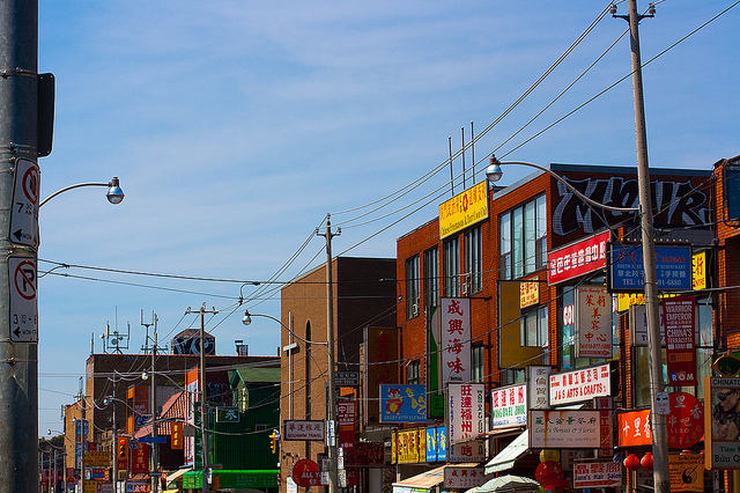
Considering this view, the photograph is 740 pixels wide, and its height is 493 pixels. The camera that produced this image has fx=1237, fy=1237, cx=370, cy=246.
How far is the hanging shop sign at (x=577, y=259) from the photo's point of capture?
3175 cm

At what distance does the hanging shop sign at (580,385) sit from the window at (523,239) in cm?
496

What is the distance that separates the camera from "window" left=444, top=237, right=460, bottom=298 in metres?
46.6

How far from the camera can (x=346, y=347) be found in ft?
214

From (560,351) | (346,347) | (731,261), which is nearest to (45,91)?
(731,261)

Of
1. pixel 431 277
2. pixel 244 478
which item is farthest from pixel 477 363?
pixel 244 478

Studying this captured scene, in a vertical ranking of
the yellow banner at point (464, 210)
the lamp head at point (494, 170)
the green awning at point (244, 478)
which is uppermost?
the yellow banner at point (464, 210)

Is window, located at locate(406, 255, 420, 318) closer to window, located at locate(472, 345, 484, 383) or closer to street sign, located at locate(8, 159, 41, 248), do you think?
window, located at locate(472, 345, 484, 383)

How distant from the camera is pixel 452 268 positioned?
47344 millimetres

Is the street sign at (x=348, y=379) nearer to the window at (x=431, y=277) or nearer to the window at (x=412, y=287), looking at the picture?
the window at (x=412, y=287)

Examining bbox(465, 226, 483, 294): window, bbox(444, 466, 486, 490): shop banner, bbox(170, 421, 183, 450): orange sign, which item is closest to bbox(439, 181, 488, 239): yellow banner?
bbox(465, 226, 483, 294): window

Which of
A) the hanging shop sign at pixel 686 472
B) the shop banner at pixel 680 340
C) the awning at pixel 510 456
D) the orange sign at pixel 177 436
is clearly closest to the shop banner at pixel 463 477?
the awning at pixel 510 456

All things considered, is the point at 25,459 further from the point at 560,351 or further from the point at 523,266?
the point at 523,266

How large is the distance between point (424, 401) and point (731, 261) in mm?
19536

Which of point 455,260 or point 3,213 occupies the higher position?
point 455,260
